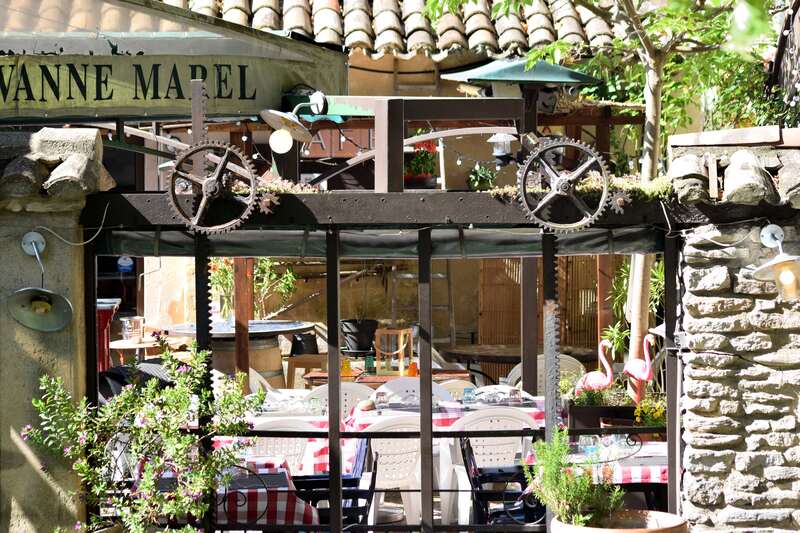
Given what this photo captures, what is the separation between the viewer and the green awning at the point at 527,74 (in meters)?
9.15

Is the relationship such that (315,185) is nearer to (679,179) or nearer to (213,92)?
(213,92)

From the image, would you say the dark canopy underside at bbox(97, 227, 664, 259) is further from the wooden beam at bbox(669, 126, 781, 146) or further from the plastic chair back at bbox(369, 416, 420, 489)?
the plastic chair back at bbox(369, 416, 420, 489)

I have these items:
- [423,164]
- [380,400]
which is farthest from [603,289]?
[380,400]

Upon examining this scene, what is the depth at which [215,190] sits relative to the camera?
6.06 meters

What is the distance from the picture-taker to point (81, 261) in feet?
21.0

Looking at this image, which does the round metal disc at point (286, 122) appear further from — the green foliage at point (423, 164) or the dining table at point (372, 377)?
the green foliage at point (423, 164)

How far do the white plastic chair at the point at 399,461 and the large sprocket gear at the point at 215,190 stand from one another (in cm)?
204

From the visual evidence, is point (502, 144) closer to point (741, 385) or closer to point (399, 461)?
point (399, 461)

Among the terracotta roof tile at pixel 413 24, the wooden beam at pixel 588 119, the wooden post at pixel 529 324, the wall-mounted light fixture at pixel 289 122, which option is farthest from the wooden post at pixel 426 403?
the wooden beam at pixel 588 119

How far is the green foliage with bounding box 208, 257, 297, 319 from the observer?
13.5 meters

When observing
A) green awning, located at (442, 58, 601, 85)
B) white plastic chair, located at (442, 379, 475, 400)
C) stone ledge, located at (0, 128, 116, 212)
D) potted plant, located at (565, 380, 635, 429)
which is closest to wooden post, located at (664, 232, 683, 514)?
potted plant, located at (565, 380, 635, 429)

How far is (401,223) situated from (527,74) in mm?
3236

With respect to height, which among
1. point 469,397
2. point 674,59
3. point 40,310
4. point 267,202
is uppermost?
point 674,59

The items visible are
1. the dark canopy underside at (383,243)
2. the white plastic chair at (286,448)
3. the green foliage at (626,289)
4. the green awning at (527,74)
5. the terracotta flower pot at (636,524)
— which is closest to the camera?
the terracotta flower pot at (636,524)
